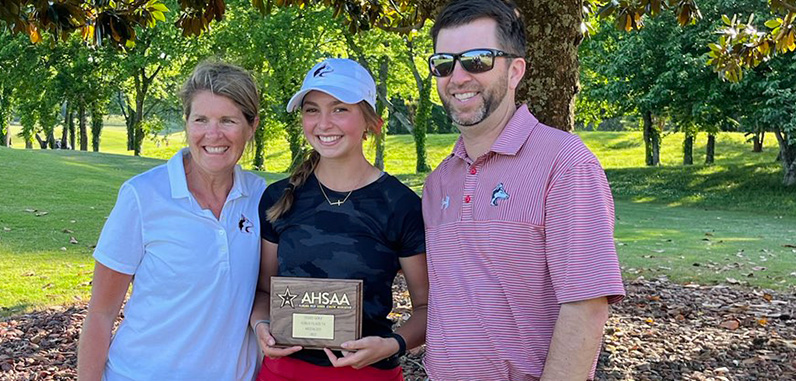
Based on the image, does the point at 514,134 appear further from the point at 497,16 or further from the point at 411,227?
the point at 411,227

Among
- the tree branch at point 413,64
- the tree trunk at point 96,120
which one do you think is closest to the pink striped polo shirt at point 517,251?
the tree branch at point 413,64

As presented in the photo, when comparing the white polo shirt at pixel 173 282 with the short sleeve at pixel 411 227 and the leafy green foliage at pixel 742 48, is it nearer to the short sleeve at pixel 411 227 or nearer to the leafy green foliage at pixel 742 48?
the short sleeve at pixel 411 227

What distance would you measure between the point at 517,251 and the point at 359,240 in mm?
669

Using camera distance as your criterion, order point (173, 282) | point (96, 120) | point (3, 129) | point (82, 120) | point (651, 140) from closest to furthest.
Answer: point (173, 282) < point (651, 140) < point (82, 120) < point (3, 129) < point (96, 120)

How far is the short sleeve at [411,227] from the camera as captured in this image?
110 inches

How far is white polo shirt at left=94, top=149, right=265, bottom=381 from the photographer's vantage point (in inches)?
106

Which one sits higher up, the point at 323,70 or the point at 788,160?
the point at 323,70

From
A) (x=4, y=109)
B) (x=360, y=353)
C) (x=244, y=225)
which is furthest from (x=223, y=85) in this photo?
(x=4, y=109)

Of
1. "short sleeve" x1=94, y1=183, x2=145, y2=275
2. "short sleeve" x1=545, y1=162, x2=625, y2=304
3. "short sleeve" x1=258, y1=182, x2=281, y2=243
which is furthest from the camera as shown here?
"short sleeve" x1=258, y1=182, x2=281, y2=243

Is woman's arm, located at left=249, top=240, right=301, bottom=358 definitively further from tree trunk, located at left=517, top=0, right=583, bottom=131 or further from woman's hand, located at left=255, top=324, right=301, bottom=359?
tree trunk, located at left=517, top=0, right=583, bottom=131

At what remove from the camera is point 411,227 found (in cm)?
280

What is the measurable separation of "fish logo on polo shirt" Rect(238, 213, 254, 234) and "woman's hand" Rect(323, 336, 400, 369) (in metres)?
0.55

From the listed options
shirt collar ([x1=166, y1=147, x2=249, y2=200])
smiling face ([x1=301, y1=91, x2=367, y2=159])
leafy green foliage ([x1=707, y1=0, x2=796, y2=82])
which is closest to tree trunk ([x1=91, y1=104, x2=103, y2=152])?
leafy green foliage ([x1=707, y1=0, x2=796, y2=82])

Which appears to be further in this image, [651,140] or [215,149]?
[651,140]
